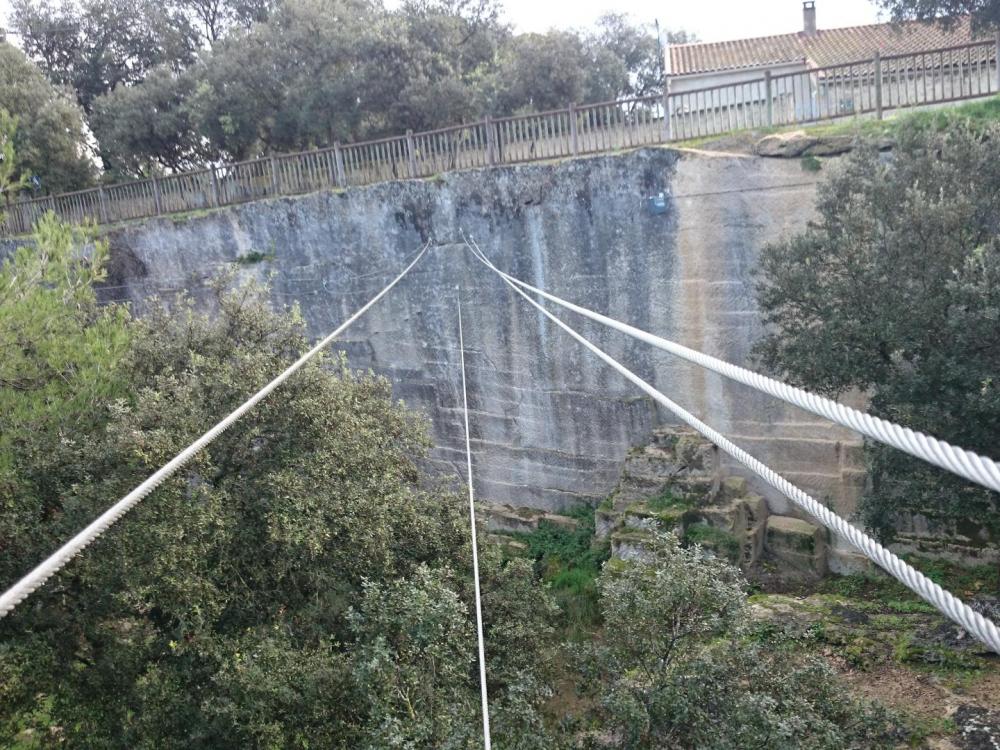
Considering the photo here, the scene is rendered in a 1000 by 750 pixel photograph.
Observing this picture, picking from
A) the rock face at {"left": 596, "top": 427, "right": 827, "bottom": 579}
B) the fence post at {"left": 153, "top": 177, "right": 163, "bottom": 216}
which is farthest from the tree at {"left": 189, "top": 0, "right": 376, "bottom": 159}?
the rock face at {"left": 596, "top": 427, "right": 827, "bottom": 579}

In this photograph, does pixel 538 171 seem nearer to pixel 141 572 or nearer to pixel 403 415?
pixel 403 415

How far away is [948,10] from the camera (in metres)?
12.3

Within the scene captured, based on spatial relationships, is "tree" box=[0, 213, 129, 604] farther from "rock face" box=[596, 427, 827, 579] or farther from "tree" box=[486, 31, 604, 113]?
"tree" box=[486, 31, 604, 113]

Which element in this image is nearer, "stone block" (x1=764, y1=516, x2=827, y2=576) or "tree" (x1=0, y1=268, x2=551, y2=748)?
"tree" (x1=0, y1=268, x2=551, y2=748)

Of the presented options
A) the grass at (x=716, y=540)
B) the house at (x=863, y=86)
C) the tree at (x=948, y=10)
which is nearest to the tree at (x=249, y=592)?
the grass at (x=716, y=540)

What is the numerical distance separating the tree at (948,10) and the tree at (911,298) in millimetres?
4605

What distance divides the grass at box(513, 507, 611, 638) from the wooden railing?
623 centimetres

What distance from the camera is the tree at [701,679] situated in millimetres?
5219

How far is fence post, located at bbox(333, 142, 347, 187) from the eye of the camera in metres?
15.0

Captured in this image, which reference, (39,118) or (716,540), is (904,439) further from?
(39,118)

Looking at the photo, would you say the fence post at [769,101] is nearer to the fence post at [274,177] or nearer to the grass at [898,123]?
the grass at [898,123]

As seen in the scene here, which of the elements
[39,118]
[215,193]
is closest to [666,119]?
[215,193]

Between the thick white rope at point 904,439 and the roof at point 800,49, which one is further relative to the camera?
the roof at point 800,49

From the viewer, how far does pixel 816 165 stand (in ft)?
35.3
